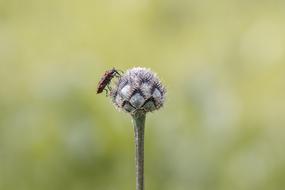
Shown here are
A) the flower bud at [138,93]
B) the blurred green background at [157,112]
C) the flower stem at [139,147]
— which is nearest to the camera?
the flower stem at [139,147]

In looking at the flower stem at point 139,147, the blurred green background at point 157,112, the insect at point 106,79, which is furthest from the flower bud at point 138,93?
the blurred green background at point 157,112

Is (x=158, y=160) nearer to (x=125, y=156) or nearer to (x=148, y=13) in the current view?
(x=125, y=156)

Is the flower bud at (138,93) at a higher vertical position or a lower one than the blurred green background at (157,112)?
lower

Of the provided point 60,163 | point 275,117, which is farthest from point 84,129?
point 275,117

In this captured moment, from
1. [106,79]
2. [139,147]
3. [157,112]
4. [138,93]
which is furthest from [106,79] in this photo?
[157,112]

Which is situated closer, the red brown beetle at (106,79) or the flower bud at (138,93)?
the flower bud at (138,93)

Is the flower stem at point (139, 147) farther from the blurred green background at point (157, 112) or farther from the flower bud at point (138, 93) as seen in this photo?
the blurred green background at point (157, 112)
